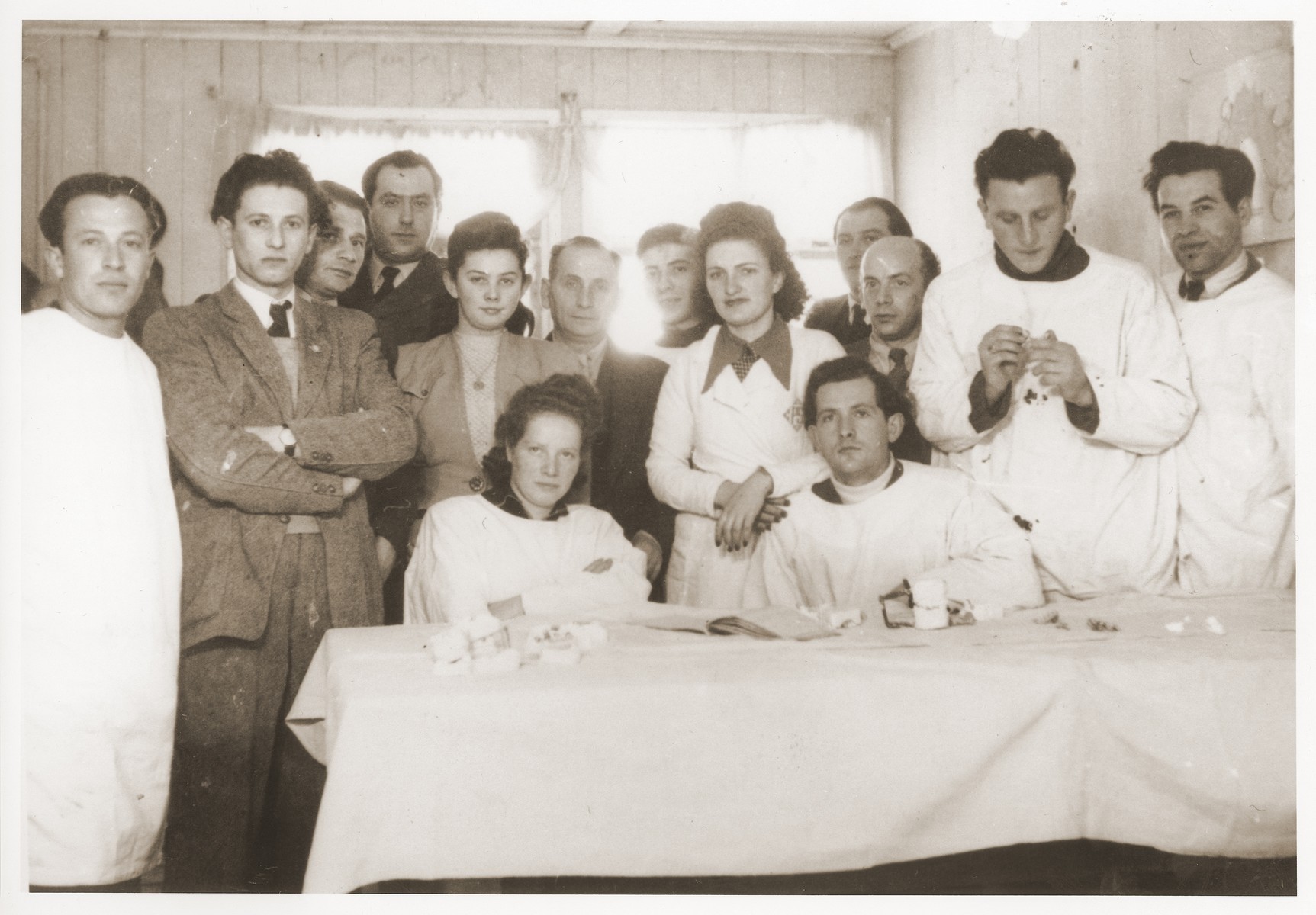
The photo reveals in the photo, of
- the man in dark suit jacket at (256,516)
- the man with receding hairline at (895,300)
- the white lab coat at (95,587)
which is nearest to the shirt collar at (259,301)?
the man in dark suit jacket at (256,516)

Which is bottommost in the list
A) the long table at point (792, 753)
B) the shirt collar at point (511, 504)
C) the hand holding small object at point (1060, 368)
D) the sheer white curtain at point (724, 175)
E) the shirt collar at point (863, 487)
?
the long table at point (792, 753)

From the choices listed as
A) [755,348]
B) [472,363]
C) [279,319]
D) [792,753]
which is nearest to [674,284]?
[755,348]

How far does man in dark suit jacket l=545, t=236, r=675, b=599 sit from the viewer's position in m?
2.54

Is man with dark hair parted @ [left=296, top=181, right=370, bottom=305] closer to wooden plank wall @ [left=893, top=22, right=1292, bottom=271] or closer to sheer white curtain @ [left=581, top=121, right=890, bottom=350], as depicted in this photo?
sheer white curtain @ [left=581, top=121, right=890, bottom=350]

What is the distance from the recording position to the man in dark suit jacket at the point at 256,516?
2.30 m

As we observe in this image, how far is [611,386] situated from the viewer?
259 cm

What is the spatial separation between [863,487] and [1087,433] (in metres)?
0.51

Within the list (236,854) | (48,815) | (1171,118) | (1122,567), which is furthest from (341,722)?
(1171,118)

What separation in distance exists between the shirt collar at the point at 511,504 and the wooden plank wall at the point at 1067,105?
3.32ft

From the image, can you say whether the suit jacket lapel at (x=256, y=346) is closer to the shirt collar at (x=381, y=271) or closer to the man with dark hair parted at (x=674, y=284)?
the shirt collar at (x=381, y=271)

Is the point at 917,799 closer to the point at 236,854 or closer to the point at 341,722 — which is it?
the point at 341,722

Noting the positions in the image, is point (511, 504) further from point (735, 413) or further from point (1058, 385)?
point (1058, 385)

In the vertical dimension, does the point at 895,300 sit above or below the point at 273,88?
below

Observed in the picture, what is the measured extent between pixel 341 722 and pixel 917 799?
0.99 meters
